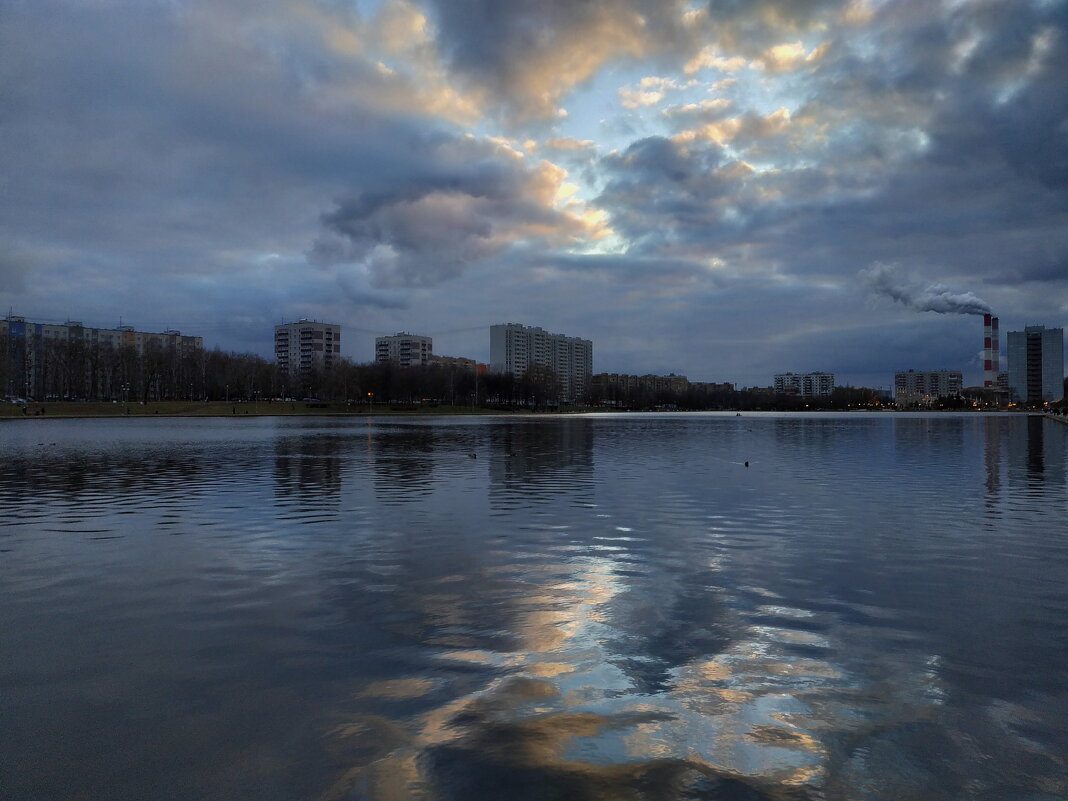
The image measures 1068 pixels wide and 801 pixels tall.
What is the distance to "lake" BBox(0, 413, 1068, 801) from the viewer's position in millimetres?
5418

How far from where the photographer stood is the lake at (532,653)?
213 inches

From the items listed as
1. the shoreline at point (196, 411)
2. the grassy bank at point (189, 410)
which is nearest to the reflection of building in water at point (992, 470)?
the shoreline at point (196, 411)

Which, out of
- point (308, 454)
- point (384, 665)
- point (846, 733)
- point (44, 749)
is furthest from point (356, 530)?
point (308, 454)

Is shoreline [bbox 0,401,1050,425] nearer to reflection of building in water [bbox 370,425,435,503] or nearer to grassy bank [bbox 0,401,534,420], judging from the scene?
grassy bank [bbox 0,401,534,420]

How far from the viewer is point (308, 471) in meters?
28.1

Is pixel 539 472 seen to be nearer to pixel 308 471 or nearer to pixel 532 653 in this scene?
pixel 308 471

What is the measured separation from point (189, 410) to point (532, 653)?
124 m

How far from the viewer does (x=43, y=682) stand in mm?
7148

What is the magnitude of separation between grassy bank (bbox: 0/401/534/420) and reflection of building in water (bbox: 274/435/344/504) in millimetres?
74866

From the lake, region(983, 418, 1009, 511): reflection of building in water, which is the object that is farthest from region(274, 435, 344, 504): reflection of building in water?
region(983, 418, 1009, 511): reflection of building in water

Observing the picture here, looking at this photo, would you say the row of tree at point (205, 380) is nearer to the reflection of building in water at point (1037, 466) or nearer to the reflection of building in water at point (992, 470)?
the reflection of building in water at point (992, 470)

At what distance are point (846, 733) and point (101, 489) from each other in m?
23.6

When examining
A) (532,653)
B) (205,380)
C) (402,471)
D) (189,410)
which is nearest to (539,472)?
(402,471)

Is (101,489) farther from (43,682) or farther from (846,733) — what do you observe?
(846,733)
